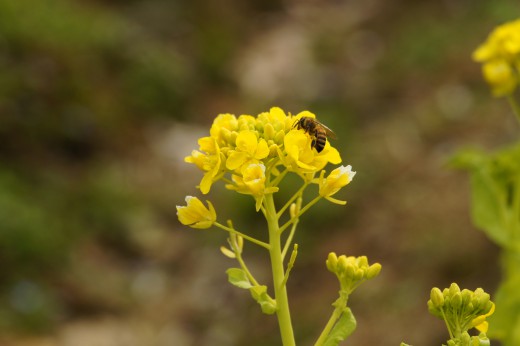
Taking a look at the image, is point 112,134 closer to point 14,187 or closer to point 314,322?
point 14,187

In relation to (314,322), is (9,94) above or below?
above

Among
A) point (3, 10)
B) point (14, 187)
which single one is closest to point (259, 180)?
point (14, 187)

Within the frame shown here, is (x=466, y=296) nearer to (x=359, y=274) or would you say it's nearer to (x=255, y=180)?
(x=359, y=274)

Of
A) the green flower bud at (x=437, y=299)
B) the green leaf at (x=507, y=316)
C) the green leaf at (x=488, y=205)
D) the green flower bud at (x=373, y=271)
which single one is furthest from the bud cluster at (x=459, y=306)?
the green leaf at (x=488, y=205)

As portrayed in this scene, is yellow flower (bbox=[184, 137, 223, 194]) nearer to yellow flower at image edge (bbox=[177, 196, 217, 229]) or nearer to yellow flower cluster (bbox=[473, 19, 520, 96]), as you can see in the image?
yellow flower at image edge (bbox=[177, 196, 217, 229])

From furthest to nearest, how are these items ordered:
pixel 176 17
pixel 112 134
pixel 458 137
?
pixel 176 17
pixel 112 134
pixel 458 137

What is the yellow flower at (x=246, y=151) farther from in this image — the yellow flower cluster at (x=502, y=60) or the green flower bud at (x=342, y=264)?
the yellow flower cluster at (x=502, y=60)

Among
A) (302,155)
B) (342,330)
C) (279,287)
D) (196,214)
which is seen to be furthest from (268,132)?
(342,330)
